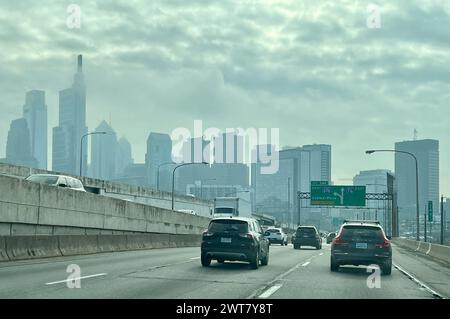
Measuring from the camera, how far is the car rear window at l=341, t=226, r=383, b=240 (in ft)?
68.8

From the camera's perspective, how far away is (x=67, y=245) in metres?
25.7

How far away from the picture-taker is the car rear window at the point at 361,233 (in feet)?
68.8

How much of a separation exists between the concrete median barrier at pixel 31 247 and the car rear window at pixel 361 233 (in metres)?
10.6

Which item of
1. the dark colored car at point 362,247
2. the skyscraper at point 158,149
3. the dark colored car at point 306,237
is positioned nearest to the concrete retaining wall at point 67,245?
the dark colored car at point 362,247

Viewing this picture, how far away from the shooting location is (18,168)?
49.0 metres

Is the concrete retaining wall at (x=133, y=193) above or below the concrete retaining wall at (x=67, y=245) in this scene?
above

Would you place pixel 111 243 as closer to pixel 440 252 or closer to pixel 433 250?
pixel 440 252

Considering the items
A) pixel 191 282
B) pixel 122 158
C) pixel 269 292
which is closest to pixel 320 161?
pixel 122 158

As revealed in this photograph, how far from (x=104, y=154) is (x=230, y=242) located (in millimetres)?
139071

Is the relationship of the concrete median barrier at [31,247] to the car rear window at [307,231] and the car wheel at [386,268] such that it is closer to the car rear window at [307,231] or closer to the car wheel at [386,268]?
the car wheel at [386,268]

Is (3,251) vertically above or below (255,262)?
above

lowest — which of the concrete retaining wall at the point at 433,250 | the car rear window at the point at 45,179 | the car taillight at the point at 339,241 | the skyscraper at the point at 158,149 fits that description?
the concrete retaining wall at the point at 433,250

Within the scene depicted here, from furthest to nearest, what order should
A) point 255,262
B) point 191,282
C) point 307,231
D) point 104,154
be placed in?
point 104,154 < point 307,231 < point 255,262 < point 191,282
